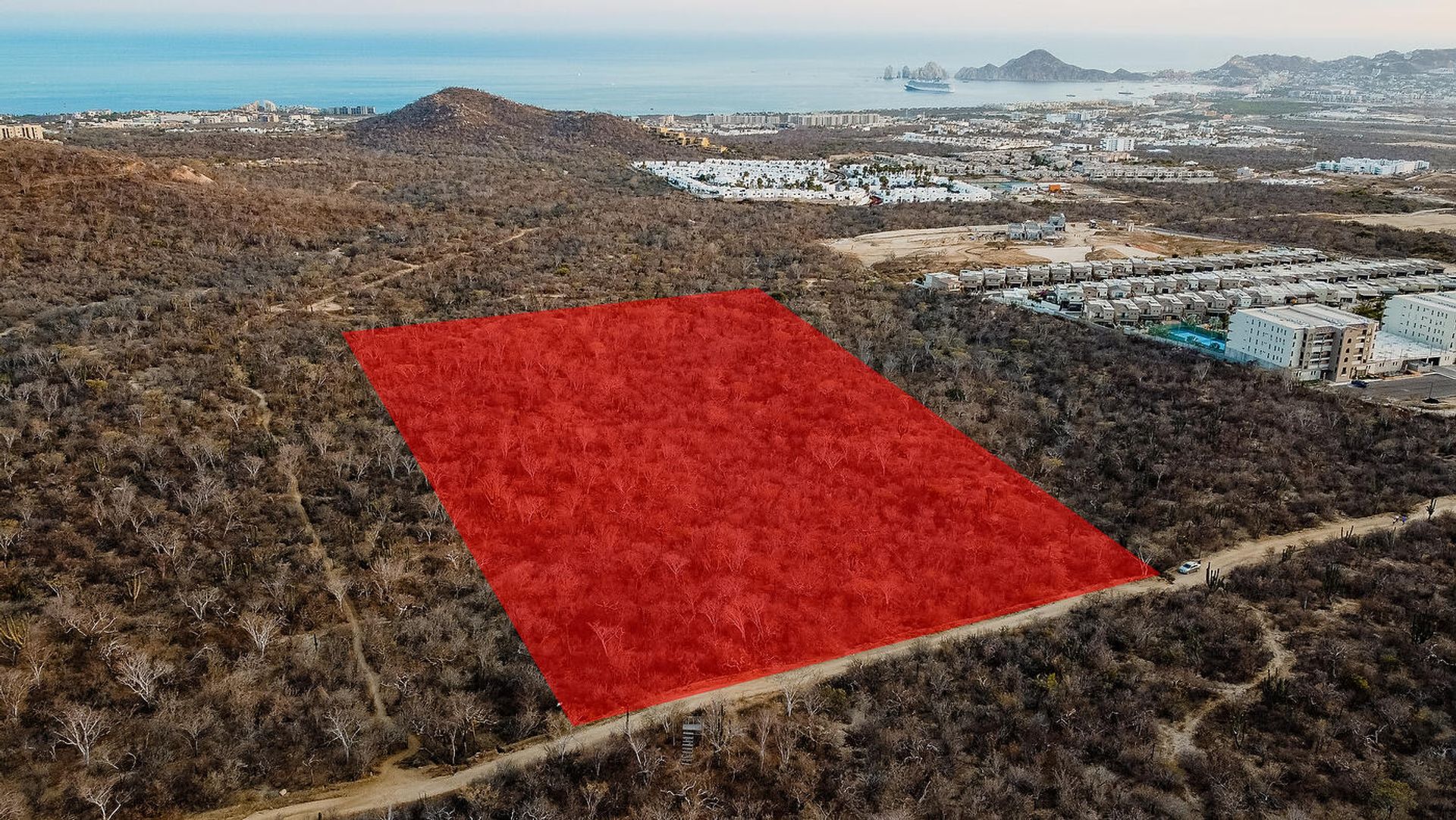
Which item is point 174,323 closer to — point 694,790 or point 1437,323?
point 694,790

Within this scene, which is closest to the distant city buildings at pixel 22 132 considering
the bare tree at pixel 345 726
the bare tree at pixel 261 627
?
the bare tree at pixel 261 627

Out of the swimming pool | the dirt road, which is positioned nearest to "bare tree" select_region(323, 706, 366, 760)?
the dirt road

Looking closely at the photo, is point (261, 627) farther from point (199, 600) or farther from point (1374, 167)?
point (1374, 167)

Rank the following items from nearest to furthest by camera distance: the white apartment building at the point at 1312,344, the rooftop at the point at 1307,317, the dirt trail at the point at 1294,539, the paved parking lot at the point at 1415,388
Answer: the dirt trail at the point at 1294,539, the paved parking lot at the point at 1415,388, the white apartment building at the point at 1312,344, the rooftop at the point at 1307,317

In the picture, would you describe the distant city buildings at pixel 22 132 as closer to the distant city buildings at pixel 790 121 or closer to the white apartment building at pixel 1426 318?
the white apartment building at pixel 1426 318

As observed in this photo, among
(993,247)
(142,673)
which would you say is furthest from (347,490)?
(993,247)

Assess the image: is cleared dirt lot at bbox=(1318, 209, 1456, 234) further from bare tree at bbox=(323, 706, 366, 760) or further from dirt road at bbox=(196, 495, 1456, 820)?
bare tree at bbox=(323, 706, 366, 760)
